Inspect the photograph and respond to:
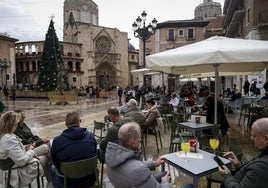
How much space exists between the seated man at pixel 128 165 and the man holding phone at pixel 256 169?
2.02 ft

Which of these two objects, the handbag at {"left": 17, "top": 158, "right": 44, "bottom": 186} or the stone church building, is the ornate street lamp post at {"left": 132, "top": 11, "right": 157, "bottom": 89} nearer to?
the handbag at {"left": 17, "top": 158, "right": 44, "bottom": 186}

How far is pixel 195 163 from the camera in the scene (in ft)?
9.05

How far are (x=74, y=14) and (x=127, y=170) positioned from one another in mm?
49474

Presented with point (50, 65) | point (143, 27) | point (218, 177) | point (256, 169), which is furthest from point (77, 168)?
point (50, 65)

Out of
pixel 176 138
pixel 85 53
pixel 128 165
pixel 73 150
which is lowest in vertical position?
pixel 176 138

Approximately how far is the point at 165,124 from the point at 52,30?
25.0 m

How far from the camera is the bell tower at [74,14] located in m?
45.2

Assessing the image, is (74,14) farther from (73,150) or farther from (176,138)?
(73,150)

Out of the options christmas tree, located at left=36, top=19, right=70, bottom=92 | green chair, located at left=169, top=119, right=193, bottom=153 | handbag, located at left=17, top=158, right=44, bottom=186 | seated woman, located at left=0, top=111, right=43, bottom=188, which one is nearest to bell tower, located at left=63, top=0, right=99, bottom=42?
christmas tree, located at left=36, top=19, right=70, bottom=92

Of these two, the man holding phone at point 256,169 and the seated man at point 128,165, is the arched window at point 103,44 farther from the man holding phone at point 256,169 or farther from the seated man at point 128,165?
the man holding phone at point 256,169

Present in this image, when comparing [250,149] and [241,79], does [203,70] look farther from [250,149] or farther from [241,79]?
[241,79]

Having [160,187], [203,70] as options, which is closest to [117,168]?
[160,187]

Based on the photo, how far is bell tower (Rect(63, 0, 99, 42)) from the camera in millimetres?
45156

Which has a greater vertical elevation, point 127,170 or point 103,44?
point 103,44
